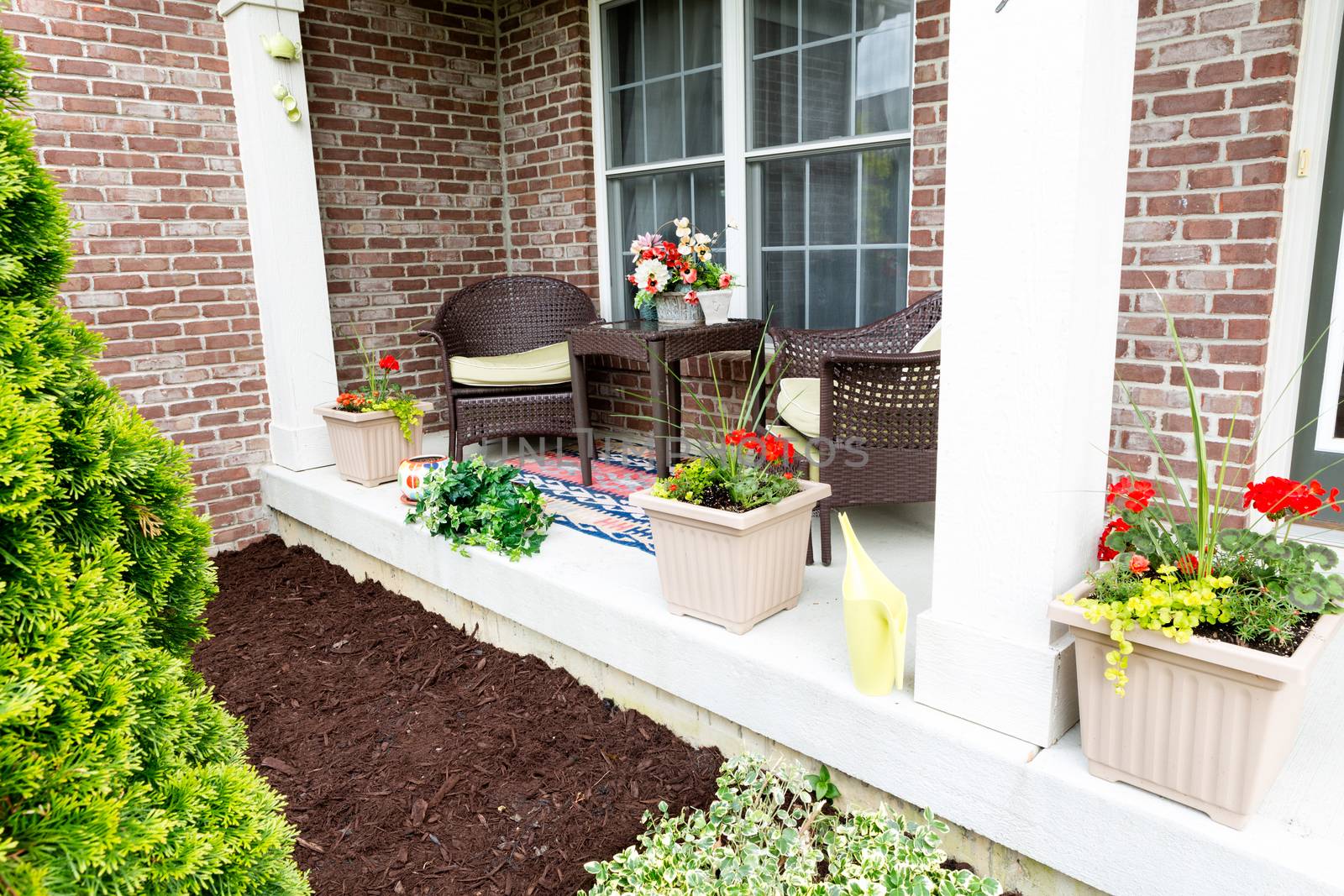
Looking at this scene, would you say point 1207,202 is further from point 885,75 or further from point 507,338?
point 507,338

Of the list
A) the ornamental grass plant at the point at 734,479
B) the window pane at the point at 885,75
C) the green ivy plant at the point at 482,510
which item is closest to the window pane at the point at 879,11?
the window pane at the point at 885,75

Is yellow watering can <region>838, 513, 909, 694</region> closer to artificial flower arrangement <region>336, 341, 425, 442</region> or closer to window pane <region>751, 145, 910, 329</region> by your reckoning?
window pane <region>751, 145, 910, 329</region>

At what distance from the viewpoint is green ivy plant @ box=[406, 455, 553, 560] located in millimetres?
3049

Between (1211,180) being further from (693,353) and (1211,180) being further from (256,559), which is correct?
(256,559)

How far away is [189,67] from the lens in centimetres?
396

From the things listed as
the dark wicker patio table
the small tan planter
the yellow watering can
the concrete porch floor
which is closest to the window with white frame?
the dark wicker patio table

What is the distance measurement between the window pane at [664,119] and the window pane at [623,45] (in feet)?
0.45

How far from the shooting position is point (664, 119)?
4379 millimetres

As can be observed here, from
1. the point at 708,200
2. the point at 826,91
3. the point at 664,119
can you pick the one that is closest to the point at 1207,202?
the point at 826,91

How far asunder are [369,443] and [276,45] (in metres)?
1.73

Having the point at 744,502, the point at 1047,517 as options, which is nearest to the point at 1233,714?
the point at 1047,517

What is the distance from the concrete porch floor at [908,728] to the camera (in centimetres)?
152

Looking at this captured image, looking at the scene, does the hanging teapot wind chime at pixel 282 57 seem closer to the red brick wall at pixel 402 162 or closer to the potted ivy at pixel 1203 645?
the red brick wall at pixel 402 162

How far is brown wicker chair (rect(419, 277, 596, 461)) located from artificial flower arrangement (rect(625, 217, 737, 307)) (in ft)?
2.22
